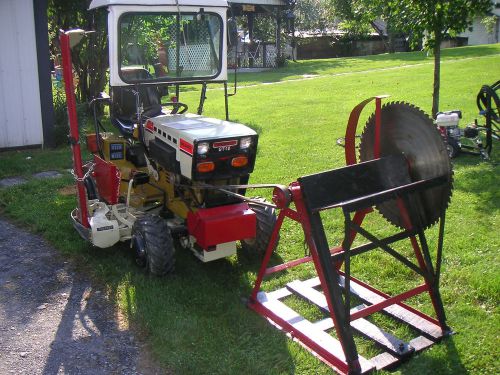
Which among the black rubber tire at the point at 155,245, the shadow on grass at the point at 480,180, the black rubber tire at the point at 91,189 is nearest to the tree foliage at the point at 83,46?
the black rubber tire at the point at 91,189

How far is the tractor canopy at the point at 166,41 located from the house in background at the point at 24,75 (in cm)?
462

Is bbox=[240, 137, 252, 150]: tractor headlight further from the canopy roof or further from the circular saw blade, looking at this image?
the canopy roof

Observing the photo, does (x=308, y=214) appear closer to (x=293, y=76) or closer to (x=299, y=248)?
(x=299, y=248)

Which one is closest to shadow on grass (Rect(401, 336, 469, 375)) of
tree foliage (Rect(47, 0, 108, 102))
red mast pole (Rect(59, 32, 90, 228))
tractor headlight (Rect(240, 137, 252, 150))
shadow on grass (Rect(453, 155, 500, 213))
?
tractor headlight (Rect(240, 137, 252, 150))

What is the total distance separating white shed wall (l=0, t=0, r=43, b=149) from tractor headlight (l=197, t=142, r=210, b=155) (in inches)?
241

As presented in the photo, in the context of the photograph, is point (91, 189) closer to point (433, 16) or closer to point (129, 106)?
point (129, 106)

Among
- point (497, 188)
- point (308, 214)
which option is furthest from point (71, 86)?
point (497, 188)

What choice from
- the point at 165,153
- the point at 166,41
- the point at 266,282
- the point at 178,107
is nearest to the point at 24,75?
the point at 178,107

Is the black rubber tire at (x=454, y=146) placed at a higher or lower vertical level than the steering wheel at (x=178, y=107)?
lower

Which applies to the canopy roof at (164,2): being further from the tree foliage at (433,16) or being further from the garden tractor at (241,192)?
the tree foliage at (433,16)

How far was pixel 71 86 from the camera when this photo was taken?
15.6 ft

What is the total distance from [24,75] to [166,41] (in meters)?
5.04

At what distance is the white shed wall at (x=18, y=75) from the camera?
9.15m

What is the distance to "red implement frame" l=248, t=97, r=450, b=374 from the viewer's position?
3.47 m
